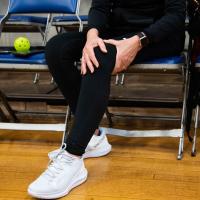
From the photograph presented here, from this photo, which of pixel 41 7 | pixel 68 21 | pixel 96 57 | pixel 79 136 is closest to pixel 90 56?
pixel 96 57

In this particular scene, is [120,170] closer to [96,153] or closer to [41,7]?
[96,153]

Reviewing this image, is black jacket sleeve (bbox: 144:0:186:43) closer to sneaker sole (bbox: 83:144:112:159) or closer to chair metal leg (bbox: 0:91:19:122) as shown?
sneaker sole (bbox: 83:144:112:159)

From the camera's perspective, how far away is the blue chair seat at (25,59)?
4.91ft

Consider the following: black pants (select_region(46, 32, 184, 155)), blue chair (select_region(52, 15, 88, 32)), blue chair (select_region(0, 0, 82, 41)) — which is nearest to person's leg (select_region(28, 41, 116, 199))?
black pants (select_region(46, 32, 184, 155))

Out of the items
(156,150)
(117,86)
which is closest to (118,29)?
(156,150)

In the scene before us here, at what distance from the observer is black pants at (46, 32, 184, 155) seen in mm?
1214

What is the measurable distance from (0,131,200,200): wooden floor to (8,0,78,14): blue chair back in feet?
2.01

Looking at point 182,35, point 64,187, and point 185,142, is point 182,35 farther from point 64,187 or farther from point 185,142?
point 64,187

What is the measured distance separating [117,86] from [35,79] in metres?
0.70

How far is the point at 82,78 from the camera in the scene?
1277 millimetres

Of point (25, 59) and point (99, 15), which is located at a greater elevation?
point (99, 15)

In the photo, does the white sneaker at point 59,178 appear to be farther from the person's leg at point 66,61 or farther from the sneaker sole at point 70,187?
the person's leg at point 66,61

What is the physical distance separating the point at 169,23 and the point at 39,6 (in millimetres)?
770

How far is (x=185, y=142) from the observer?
166 cm
